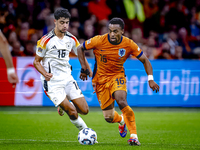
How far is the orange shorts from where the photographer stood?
22.1 ft

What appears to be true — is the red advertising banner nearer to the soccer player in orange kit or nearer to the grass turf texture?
the grass turf texture

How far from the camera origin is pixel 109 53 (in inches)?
271

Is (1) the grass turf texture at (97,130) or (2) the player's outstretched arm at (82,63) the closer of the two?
(1) the grass turf texture at (97,130)

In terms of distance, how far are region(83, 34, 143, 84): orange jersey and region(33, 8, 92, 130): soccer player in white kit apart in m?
0.34

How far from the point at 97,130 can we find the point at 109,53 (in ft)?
8.04

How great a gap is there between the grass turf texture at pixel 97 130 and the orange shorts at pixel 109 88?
778 millimetres

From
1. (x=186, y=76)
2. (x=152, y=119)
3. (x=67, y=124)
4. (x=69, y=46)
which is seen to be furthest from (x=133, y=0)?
(x=69, y=46)

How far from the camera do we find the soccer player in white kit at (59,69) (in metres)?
6.66

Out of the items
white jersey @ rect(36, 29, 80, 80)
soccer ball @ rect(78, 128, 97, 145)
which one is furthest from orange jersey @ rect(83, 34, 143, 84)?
soccer ball @ rect(78, 128, 97, 145)

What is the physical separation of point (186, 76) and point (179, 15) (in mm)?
4112

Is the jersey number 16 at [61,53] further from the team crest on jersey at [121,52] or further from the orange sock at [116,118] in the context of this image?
the orange sock at [116,118]

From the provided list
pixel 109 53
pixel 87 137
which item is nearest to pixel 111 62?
pixel 109 53

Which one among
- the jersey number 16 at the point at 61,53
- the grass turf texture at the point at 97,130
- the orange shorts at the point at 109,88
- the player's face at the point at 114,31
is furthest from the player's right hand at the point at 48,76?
the player's face at the point at 114,31

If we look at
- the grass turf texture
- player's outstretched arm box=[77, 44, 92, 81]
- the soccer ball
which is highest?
player's outstretched arm box=[77, 44, 92, 81]
